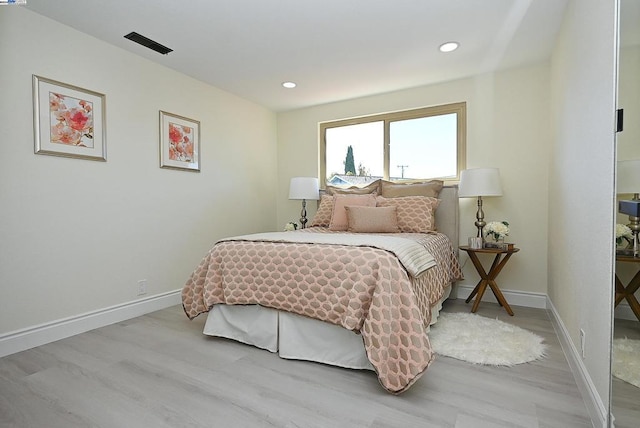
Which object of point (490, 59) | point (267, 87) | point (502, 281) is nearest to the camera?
point (490, 59)

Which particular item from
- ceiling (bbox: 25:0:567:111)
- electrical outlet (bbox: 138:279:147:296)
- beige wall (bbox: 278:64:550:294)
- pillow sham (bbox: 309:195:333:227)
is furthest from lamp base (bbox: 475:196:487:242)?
electrical outlet (bbox: 138:279:147:296)

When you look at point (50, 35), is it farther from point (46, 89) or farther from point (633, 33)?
point (633, 33)

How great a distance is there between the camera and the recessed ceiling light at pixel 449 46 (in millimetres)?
2900

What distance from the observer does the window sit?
384 centimetres

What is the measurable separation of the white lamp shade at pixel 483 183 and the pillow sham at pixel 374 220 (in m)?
0.75

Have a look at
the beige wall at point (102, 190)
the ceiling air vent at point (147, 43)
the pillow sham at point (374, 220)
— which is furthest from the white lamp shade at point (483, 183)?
the ceiling air vent at point (147, 43)

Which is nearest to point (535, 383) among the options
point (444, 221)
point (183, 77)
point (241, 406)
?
point (241, 406)

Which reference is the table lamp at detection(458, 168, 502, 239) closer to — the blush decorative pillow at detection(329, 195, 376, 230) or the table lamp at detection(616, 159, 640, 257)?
the blush decorative pillow at detection(329, 195, 376, 230)

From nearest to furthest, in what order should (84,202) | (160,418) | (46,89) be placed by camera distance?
(160,418) < (46,89) < (84,202)

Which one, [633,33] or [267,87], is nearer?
[633,33]

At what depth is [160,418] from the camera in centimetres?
158

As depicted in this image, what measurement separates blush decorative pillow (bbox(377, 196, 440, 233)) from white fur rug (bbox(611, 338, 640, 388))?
208 centimetres

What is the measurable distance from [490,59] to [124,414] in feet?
12.8

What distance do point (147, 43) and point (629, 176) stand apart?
11.0 ft
